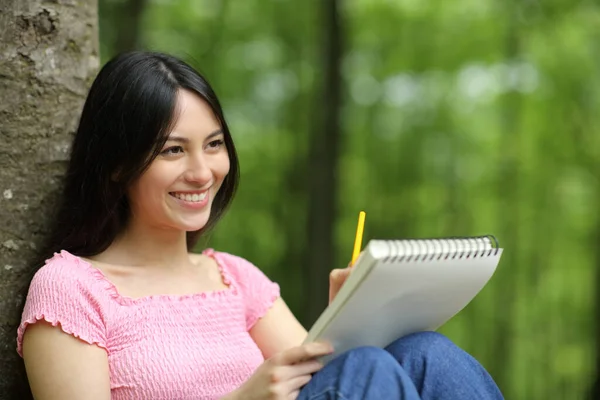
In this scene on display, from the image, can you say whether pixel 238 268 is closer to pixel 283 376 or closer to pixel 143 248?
pixel 143 248

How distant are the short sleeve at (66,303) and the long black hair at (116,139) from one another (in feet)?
0.53

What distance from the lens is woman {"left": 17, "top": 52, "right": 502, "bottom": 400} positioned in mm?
1827

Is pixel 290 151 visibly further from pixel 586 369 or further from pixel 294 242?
pixel 586 369

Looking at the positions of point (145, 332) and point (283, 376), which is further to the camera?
point (145, 332)

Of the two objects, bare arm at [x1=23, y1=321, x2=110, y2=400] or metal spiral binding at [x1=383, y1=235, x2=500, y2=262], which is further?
bare arm at [x1=23, y1=321, x2=110, y2=400]

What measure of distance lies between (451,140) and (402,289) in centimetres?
845

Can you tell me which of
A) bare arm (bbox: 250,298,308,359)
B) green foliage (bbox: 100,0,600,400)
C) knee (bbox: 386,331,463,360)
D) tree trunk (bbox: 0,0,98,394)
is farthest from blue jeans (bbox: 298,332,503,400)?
green foliage (bbox: 100,0,600,400)

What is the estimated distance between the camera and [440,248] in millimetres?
1764

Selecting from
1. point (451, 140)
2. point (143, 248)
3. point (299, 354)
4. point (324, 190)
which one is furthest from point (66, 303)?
point (451, 140)

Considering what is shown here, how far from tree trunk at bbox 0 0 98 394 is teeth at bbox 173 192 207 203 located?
1.41 feet

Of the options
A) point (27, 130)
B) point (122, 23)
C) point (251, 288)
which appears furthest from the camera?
point (122, 23)

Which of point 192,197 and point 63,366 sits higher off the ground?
point 192,197

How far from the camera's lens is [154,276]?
2170mm

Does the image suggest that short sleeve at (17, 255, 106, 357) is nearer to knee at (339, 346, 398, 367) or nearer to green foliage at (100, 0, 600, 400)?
knee at (339, 346, 398, 367)
